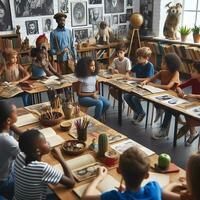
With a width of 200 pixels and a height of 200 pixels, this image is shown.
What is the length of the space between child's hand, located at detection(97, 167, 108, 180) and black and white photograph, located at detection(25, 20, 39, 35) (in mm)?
4685

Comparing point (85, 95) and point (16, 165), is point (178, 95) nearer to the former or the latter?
point (85, 95)

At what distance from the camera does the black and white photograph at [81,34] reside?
6555 mm

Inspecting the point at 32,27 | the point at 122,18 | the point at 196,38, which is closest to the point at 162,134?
the point at 196,38

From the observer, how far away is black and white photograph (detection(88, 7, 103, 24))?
21.7 feet

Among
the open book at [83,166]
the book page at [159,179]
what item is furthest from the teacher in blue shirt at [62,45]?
the book page at [159,179]

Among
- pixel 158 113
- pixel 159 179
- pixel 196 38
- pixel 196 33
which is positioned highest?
pixel 196 33

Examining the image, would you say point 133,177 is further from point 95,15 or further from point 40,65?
point 95,15

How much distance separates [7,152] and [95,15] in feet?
16.9

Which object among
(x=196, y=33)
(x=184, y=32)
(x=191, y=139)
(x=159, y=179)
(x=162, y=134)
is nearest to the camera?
(x=159, y=179)

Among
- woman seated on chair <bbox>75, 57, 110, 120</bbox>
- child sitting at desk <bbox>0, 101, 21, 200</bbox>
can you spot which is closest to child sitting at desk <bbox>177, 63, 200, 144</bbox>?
woman seated on chair <bbox>75, 57, 110, 120</bbox>

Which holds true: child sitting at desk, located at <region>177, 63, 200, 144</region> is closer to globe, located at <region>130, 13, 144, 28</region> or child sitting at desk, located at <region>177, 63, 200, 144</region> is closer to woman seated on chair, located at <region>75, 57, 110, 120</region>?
woman seated on chair, located at <region>75, 57, 110, 120</region>

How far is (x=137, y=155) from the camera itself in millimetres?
1524

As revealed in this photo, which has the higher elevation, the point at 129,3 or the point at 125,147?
the point at 129,3

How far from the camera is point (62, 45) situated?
5.04m
